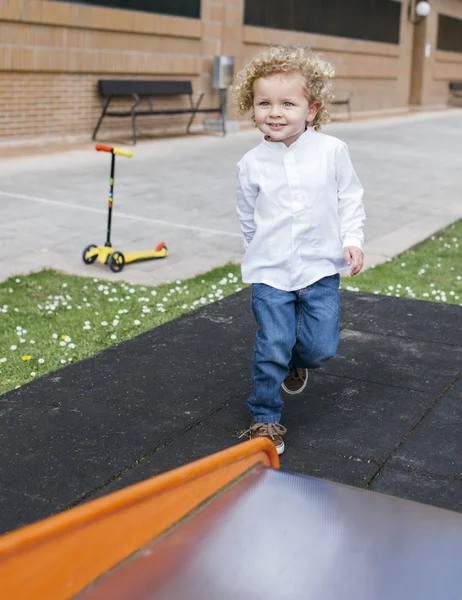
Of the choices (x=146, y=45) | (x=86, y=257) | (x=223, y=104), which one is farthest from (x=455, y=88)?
(x=86, y=257)

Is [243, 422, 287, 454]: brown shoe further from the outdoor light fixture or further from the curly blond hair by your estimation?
the outdoor light fixture

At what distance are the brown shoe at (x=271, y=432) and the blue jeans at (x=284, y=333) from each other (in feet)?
0.07

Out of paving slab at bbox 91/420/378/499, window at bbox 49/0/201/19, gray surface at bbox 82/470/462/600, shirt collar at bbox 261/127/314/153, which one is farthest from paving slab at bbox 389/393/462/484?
window at bbox 49/0/201/19

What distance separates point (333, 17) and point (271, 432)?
21751mm

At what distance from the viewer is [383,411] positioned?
395 cm

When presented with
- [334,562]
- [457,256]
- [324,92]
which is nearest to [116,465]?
[324,92]

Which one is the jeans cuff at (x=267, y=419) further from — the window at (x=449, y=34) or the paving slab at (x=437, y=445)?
the window at (x=449, y=34)

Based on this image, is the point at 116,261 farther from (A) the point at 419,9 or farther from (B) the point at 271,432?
(A) the point at 419,9

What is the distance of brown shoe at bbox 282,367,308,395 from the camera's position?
396cm

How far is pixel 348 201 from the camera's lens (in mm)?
3549

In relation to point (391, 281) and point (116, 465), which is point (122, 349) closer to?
point (116, 465)

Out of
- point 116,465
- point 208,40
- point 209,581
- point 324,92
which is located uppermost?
point 208,40

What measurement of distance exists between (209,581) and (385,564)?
0.30 meters

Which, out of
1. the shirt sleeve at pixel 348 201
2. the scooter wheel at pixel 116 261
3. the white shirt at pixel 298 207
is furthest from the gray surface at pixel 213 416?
the scooter wheel at pixel 116 261
